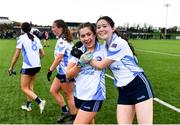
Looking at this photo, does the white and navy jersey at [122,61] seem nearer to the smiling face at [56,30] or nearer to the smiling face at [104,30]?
the smiling face at [104,30]

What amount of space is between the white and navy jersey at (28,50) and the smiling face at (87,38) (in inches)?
136

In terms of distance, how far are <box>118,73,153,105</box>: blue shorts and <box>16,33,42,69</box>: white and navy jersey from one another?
3707 mm

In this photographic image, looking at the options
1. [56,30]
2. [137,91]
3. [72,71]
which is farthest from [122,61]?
[56,30]

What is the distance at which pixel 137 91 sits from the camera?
5203 mm

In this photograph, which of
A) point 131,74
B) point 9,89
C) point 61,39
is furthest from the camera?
point 9,89

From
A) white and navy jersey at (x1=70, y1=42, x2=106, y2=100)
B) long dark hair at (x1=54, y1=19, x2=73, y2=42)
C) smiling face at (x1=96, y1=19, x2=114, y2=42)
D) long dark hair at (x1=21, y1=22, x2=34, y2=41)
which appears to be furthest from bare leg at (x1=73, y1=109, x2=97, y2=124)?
long dark hair at (x1=21, y1=22, x2=34, y2=41)

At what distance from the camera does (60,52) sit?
7734 millimetres

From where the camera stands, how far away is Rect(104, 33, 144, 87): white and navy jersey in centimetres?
516

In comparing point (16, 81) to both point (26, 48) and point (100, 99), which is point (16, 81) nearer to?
point (26, 48)

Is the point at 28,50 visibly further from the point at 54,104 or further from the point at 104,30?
the point at 104,30

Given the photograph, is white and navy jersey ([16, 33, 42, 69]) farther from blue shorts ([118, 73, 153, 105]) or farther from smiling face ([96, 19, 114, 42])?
blue shorts ([118, 73, 153, 105])

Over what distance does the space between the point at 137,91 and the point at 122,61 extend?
0.42 m

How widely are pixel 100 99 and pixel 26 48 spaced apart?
12.0ft

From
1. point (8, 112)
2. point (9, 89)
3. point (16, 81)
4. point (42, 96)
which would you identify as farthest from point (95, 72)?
point (16, 81)
